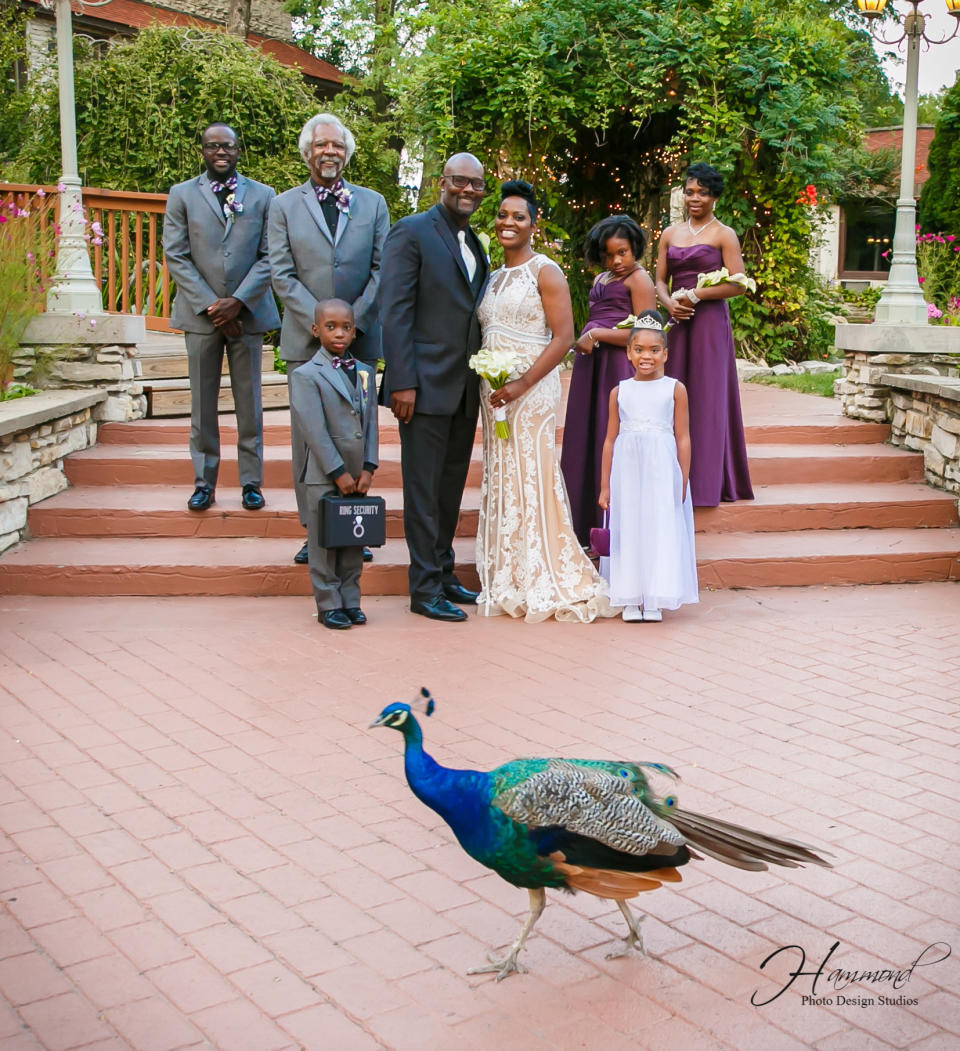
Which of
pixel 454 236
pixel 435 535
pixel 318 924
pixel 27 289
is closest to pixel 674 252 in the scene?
pixel 454 236

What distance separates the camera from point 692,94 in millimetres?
11844

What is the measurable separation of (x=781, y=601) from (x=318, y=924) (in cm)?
420

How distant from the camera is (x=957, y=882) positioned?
383 cm

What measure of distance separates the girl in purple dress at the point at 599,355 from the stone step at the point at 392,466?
1.25m

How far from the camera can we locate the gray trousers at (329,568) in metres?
6.37

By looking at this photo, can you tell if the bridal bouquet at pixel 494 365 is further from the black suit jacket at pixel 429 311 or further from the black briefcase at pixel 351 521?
the black briefcase at pixel 351 521

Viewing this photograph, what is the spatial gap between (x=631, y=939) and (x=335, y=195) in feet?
15.4

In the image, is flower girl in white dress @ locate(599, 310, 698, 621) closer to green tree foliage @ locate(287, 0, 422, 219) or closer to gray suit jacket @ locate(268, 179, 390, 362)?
gray suit jacket @ locate(268, 179, 390, 362)

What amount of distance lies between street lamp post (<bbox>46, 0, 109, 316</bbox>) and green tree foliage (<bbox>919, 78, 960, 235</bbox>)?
48.6ft

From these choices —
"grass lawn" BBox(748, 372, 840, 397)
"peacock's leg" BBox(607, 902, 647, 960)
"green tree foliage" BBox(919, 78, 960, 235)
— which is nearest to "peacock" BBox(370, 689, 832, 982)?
"peacock's leg" BBox(607, 902, 647, 960)

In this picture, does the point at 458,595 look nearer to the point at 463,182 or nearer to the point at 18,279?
the point at 463,182

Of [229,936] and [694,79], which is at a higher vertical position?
[694,79]

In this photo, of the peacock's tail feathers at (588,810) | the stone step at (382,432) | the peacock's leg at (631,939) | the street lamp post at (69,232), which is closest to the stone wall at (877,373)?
the stone step at (382,432)

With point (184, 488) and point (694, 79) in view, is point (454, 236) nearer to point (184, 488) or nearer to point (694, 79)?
point (184, 488)
